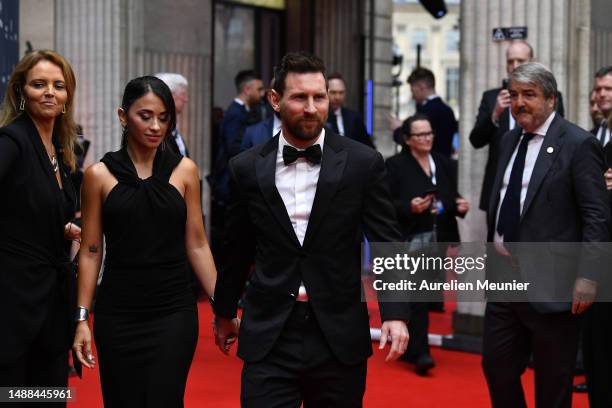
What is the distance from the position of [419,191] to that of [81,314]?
4047 mm

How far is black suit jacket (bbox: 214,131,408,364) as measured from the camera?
398 centimetres

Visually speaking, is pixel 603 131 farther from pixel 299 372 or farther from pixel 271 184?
pixel 299 372

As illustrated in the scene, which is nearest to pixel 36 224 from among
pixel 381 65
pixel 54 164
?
pixel 54 164

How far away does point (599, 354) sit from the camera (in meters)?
6.09

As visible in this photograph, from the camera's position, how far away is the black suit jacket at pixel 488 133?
771 cm

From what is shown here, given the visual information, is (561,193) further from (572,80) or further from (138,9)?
(138,9)

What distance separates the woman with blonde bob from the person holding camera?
376 centimetres

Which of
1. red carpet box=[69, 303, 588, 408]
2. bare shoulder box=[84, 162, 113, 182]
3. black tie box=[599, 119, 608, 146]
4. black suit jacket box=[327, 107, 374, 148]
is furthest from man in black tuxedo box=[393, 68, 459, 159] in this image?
bare shoulder box=[84, 162, 113, 182]

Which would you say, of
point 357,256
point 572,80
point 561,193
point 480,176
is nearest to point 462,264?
point 480,176

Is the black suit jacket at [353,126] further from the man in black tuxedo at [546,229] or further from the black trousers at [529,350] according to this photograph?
the black trousers at [529,350]

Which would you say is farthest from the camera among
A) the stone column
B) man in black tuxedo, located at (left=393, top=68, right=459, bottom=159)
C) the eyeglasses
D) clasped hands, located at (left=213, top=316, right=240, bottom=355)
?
the stone column

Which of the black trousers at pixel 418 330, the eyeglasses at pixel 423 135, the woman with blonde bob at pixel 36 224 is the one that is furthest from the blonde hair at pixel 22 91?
the eyeglasses at pixel 423 135

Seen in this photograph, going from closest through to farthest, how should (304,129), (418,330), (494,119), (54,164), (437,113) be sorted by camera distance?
(304,129), (54,164), (494,119), (418,330), (437,113)

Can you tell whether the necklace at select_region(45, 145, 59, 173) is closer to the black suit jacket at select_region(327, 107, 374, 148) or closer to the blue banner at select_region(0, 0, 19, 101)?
the blue banner at select_region(0, 0, 19, 101)
